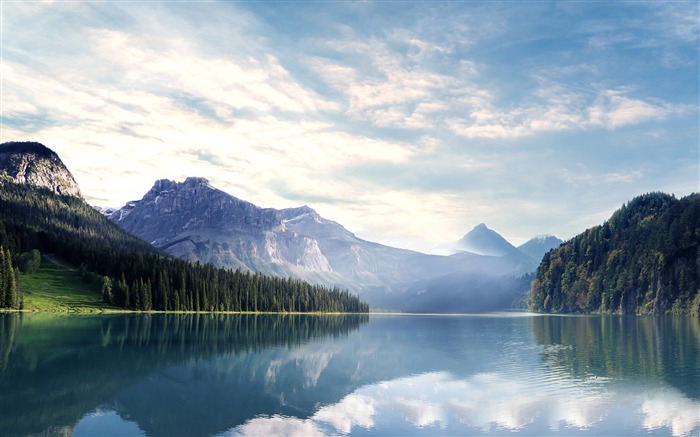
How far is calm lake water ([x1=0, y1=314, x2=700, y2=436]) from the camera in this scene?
35656 mm

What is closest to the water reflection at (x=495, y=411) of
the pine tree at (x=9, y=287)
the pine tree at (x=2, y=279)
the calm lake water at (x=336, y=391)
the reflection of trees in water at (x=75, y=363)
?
the calm lake water at (x=336, y=391)

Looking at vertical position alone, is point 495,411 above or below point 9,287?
below

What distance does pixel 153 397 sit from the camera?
141 feet

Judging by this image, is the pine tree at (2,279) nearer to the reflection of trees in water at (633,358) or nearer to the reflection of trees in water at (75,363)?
the reflection of trees in water at (75,363)

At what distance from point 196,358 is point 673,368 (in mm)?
60676

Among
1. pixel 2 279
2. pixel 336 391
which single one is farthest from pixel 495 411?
pixel 2 279

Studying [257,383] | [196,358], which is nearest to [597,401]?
[257,383]

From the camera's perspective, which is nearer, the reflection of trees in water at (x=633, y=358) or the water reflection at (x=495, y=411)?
the water reflection at (x=495, y=411)

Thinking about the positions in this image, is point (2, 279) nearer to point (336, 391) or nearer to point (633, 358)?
point (336, 391)

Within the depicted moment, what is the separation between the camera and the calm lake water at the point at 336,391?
35.7 meters

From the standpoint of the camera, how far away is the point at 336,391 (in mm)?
49500

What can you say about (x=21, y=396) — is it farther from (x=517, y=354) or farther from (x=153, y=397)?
(x=517, y=354)

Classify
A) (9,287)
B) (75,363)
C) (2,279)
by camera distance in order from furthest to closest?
(9,287) < (2,279) < (75,363)

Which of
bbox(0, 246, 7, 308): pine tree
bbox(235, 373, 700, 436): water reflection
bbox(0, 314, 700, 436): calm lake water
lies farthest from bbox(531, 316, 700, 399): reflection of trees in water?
bbox(0, 246, 7, 308): pine tree
